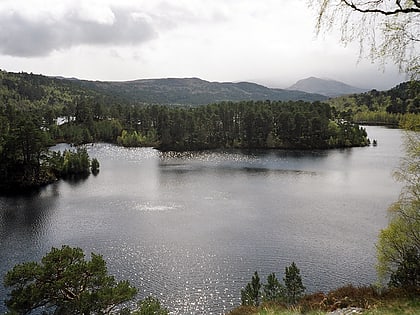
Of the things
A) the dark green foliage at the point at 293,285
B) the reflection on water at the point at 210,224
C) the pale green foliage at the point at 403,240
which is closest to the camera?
the pale green foliage at the point at 403,240

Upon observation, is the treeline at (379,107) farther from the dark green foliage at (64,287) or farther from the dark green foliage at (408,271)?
the dark green foliage at (64,287)

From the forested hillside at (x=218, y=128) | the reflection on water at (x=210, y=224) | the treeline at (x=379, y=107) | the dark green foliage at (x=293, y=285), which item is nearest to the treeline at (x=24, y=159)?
the reflection on water at (x=210, y=224)

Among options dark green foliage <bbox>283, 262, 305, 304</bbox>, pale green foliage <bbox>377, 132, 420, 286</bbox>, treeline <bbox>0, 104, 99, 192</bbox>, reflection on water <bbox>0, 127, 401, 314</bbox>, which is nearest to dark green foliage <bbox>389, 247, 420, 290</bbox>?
pale green foliage <bbox>377, 132, 420, 286</bbox>

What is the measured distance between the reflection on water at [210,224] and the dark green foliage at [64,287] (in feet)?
28.1

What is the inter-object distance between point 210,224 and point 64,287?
24.6 metres

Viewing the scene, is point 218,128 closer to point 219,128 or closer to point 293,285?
point 219,128

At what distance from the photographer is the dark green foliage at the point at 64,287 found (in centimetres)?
1481

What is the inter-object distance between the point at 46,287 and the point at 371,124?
17058cm

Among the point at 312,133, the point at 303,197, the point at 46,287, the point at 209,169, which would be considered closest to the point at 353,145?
the point at 312,133

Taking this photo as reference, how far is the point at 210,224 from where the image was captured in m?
39.1

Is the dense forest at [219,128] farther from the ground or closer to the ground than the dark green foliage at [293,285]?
farther from the ground

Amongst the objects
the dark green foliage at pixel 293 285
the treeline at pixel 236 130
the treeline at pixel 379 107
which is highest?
the treeline at pixel 379 107

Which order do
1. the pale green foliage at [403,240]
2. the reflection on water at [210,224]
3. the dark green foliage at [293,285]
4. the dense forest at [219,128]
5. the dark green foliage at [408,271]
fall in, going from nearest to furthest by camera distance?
the pale green foliage at [403,240], the dark green foliage at [408,271], the dark green foliage at [293,285], the reflection on water at [210,224], the dense forest at [219,128]

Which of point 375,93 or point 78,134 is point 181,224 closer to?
point 78,134
